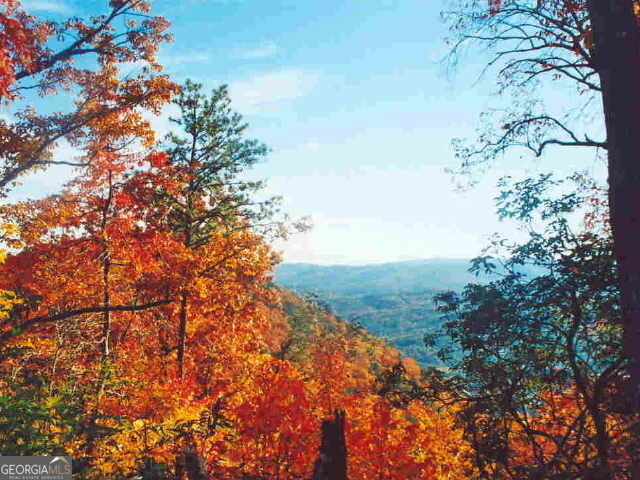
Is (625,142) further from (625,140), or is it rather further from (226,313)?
(226,313)

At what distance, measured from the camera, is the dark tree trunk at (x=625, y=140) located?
462 cm

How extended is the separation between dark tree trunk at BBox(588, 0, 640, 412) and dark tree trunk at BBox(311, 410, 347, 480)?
4059 mm

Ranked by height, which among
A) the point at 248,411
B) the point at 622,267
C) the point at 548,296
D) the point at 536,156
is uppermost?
the point at 536,156

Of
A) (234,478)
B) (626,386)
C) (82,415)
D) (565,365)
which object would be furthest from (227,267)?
(626,386)

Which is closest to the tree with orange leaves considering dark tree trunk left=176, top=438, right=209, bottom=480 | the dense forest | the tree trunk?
the dense forest

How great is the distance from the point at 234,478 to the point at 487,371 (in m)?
14.3

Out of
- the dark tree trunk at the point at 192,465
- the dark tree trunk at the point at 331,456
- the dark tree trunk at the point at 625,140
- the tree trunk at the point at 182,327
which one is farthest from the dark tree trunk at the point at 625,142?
the tree trunk at the point at 182,327

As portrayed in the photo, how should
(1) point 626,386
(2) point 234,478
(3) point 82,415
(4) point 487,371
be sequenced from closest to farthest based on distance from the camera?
(1) point 626,386 → (4) point 487,371 → (3) point 82,415 → (2) point 234,478

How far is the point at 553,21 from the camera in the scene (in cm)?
746

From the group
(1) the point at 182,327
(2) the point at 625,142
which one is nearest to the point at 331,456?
(2) the point at 625,142

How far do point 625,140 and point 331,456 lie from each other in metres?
6.07

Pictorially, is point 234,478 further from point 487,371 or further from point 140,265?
point 487,371

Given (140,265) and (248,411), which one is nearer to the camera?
(140,265)

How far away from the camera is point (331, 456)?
6.40 metres
